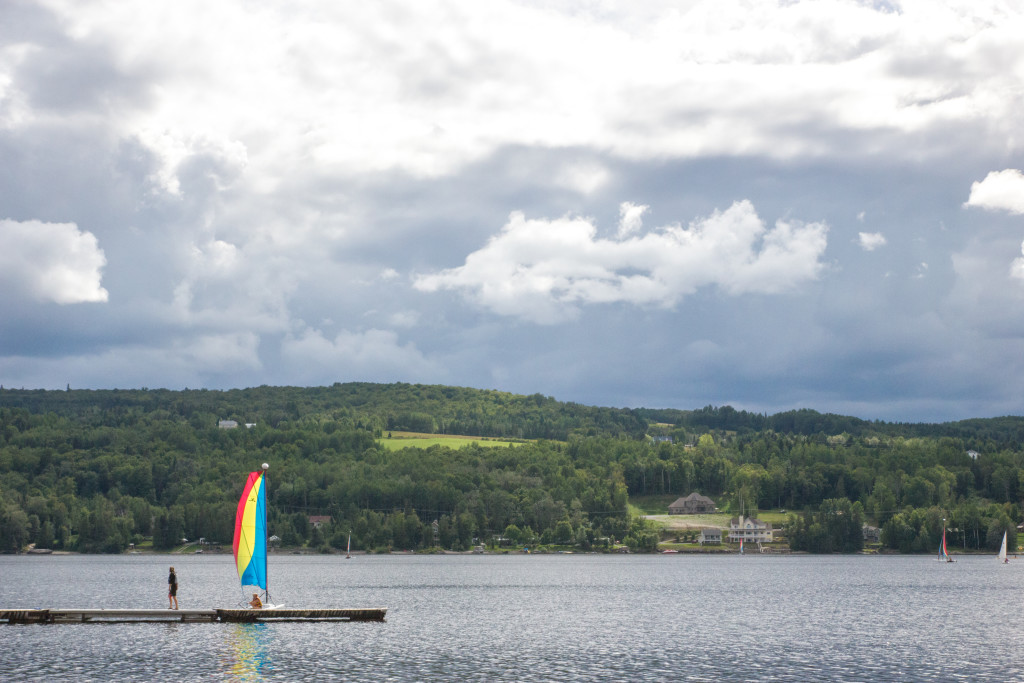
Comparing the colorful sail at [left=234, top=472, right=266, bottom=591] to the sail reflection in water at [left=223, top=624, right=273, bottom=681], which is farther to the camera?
the colorful sail at [left=234, top=472, right=266, bottom=591]

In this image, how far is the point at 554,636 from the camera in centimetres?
8125

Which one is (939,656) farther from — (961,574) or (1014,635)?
(961,574)

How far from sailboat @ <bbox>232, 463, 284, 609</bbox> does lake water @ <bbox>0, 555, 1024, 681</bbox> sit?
450 centimetres

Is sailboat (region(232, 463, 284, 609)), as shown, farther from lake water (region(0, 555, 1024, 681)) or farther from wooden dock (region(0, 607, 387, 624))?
lake water (region(0, 555, 1024, 681))

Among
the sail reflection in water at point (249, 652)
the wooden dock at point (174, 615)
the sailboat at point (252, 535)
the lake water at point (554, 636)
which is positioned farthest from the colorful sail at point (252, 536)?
the lake water at point (554, 636)

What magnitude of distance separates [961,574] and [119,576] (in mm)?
142381

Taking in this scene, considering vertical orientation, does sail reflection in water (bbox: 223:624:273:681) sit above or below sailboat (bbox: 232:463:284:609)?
below

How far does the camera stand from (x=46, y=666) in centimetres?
6147

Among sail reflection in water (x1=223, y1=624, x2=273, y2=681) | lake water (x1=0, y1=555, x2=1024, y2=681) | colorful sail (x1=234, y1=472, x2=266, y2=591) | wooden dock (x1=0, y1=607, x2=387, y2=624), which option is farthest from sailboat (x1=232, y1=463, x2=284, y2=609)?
lake water (x1=0, y1=555, x2=1024, y2=681)

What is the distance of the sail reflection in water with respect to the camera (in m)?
61.1

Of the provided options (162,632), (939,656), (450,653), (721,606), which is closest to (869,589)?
(721,606)

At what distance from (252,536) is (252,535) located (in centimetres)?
7

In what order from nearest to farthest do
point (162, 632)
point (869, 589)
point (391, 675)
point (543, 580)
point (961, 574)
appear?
point (391, 675) → point (162, 632) → point (869, 589) → point (543, 580) → point (961, 574)

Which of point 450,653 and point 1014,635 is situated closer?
point 450,653
